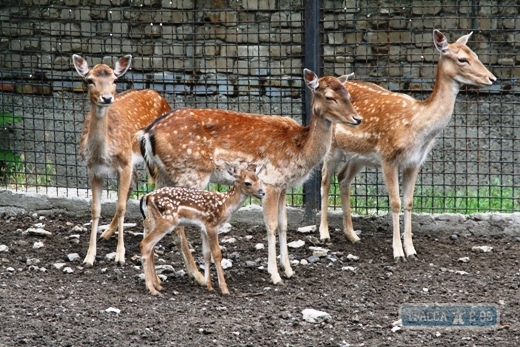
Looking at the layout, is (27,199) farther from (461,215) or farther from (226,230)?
(461,215)

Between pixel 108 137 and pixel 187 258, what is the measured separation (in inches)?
54.9

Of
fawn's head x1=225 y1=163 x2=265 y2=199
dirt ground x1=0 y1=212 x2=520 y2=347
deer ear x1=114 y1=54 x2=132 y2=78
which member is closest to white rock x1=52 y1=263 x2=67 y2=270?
dirt ground x1=0 y1=212 x2=520 y2=347

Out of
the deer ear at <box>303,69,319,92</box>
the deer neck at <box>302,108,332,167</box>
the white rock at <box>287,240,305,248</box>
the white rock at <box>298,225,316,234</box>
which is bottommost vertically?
the white rock at <box>287,240,305,248</box>

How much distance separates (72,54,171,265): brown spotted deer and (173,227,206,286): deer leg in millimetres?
772

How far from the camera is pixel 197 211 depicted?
827 cm

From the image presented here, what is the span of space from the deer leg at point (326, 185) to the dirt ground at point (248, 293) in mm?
120

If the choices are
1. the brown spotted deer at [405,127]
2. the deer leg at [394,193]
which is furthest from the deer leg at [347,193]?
the deer leg at [394,193]

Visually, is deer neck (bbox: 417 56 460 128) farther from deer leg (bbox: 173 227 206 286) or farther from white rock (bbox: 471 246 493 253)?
deer leg (bbox: 173 227 206 286)

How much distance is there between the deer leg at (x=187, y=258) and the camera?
8680 millimetres

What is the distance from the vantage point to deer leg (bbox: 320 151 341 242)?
1016 centimetres

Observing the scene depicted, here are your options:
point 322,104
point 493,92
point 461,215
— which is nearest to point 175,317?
point 322,104

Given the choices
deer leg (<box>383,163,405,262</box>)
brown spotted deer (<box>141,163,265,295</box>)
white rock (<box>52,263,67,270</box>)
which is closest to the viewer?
brown spotted deer (<box>141,163,265,295</box>)

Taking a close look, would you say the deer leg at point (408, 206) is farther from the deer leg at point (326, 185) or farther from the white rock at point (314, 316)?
the white rock at point (314, 316)

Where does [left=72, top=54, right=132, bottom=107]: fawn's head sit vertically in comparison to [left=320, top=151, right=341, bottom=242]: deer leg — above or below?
above
